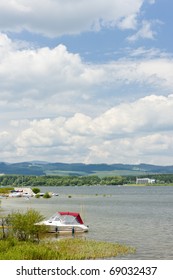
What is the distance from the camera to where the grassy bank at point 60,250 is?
32562 mm

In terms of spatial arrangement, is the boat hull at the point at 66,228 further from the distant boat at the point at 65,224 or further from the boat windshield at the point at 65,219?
the boat windshield at the point at 65,219

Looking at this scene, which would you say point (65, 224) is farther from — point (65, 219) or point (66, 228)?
point (65, 219)

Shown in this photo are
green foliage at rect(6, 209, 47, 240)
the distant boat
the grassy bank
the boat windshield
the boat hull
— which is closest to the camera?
the grassy bank

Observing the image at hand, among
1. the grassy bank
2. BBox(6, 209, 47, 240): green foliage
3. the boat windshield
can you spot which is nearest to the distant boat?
the boat windshield

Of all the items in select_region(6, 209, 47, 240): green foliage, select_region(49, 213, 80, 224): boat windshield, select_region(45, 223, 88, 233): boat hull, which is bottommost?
select_region(45, 223, 88, 233): boat hull

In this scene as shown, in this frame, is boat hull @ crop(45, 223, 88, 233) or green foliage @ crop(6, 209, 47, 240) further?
boat hull @ crop(45, 223, 88, 233)

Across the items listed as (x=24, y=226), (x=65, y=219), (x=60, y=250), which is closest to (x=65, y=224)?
(x=65, y=219)

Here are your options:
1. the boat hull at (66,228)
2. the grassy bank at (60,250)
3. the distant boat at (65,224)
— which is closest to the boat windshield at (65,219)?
the distant boat at (65,224)

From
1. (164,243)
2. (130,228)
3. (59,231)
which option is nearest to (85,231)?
(59,231)

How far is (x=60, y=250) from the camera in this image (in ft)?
144

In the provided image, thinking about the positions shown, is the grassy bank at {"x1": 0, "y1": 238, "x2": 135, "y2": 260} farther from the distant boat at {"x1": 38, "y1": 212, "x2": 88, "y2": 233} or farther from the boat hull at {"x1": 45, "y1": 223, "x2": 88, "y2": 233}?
the distant boat at {"x1": 38, "y1": 212, "x2": 88, "y2": 233}

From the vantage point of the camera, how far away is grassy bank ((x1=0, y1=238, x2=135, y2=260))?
107 feet

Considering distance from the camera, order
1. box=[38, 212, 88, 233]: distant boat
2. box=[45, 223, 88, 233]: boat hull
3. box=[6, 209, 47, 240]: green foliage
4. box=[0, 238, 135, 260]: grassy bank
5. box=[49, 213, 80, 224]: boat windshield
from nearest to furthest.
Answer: box=[0, 238, 135, 260]: grassy bank, box=[6, 209, 47, 240]: green foliage, box=[45, 223, 88, 233]: boat hull, box=[38, 212, 88, 233]: distant boat, box=[49, 213, 80, 224]: boat windshield
